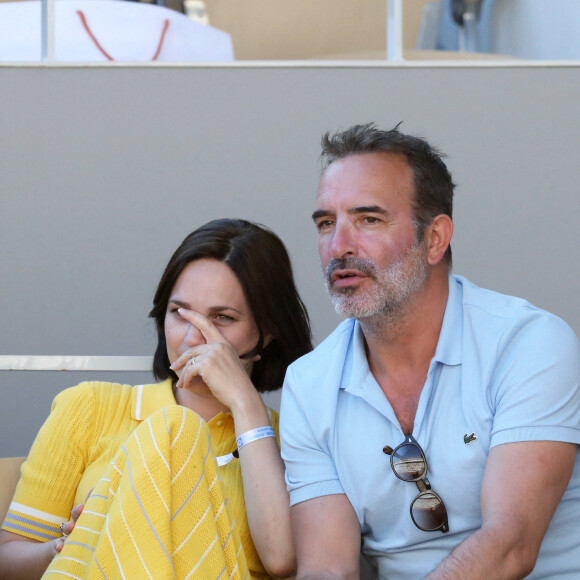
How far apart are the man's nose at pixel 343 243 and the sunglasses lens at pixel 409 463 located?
53 cm

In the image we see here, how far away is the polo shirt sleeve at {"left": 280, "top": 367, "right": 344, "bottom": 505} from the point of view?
251 cm

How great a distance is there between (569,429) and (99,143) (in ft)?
9.42

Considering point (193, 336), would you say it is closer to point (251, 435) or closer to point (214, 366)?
point (214, 366)

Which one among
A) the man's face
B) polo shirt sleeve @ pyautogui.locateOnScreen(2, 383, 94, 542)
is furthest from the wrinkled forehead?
polo shirt sleeve @ pyautogui.locateOnScreen(2, 383, 94, 542)

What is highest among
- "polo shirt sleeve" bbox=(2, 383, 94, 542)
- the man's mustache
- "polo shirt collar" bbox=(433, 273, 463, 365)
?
the man's mustache

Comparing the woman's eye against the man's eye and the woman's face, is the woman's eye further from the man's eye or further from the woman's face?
the man's eye

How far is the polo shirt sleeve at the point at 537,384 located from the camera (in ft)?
7.47

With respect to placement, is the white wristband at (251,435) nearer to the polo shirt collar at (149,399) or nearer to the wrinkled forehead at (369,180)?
the polo shirt collar at (149,399)

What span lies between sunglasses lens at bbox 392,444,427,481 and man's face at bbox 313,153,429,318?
1.22ft

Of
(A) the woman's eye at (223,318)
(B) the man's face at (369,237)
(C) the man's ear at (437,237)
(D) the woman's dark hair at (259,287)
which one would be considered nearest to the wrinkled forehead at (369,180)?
(B) the man's face at (369,237)

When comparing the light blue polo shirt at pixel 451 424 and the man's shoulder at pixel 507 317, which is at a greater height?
the man's shoulder at pixel 507 317

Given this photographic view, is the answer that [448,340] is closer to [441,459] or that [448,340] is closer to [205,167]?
[441,459]

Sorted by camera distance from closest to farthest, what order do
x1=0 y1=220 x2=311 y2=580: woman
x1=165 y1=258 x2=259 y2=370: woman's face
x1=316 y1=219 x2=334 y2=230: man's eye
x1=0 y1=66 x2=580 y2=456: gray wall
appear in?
x1=0 y1=220 x2=311 y2=580: woman < x1=316 y1=219 x2=334 y2=230: man's eye < x1=165 y1=258 x2=259 y2=370: woman's face < x1=0 y1=66 x2=580 y2=456: gray wall

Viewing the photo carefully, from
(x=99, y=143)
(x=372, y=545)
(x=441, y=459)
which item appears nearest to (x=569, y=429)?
(x=441, y=459)
